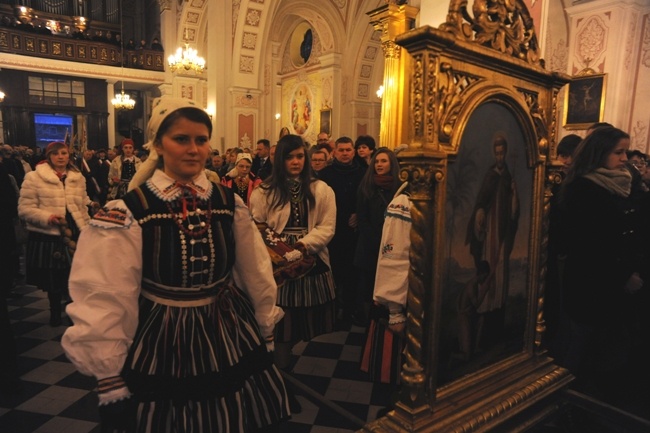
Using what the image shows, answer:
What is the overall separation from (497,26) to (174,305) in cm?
156

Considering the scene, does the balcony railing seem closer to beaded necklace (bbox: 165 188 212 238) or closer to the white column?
the white column

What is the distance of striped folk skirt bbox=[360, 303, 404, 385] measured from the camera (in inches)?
94.2

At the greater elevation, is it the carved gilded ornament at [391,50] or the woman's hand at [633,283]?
the carved gilded ornament at [391,50]

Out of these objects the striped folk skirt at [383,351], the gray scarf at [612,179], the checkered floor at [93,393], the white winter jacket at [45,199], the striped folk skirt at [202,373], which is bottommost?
the checkered floor at [93,393]

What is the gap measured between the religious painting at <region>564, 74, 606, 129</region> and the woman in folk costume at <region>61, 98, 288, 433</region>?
27.9ft

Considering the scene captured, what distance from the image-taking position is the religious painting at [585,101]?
808 centimetres

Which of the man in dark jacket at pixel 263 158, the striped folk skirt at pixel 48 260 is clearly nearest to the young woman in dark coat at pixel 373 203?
the man in dark jacket at pixel 263 158

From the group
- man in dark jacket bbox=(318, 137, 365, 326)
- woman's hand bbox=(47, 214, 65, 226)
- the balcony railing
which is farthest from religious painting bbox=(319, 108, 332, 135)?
woman's hand bbox=(47, 214, 65, 226)

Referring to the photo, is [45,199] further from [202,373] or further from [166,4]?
[166,4]

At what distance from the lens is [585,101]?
826 cm

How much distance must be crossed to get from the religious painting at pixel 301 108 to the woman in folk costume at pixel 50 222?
11.2 m

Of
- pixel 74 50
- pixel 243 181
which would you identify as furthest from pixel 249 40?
pixel 74 50

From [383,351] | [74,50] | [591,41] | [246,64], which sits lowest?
[383,351]

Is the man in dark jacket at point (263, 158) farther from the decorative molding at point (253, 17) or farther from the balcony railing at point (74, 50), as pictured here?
the balcony railing at point (74, 50)
